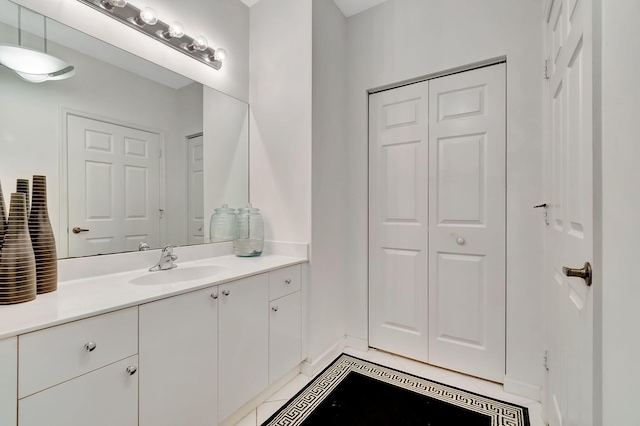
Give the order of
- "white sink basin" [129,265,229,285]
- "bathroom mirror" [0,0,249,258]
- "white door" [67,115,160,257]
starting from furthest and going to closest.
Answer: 1. "white sink basin" [129,265,229,285]
2. "white door" [67,115,160,257]
3. "bathroom mirror" [0,0,249,258]

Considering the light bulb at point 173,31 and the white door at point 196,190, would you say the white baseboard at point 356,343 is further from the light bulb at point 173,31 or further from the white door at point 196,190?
the light bulb at point 173,31

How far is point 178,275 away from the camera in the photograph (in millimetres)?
1594

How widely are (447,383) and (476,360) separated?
0.24 meters

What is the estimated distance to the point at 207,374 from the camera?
127 cm

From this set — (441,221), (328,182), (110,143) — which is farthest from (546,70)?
(110,143)

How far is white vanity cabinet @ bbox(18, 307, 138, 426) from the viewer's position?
2.59 ft

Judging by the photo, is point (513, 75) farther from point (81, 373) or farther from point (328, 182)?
point (81, 373)

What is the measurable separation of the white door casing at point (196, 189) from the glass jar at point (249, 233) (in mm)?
250

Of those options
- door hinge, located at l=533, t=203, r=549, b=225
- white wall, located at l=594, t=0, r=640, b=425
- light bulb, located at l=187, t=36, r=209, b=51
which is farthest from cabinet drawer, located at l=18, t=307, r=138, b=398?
door hinge, located at l=533, t=203, r=549, b=225

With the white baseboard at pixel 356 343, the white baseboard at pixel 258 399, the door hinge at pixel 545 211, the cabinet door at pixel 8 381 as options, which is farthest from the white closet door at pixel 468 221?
the cabinet door at pixel 8 381

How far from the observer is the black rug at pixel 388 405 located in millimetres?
1486

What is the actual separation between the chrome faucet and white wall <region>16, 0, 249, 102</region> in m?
1.12

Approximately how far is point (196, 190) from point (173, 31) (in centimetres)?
96

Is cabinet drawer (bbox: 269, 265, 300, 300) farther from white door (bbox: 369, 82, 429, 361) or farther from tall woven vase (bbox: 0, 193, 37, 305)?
tall woven vase (bbox: 0, 193, 37, 305)
